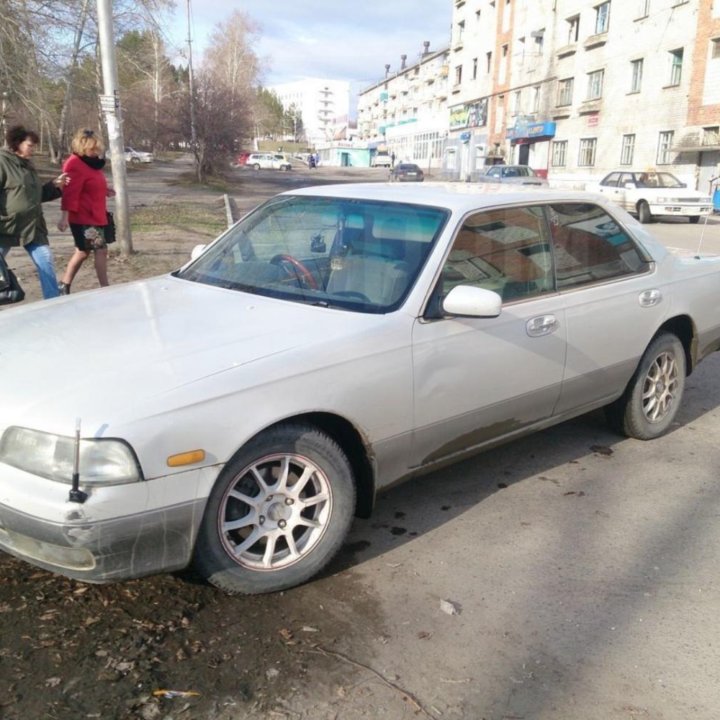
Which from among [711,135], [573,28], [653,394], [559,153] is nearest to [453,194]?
[653,394]

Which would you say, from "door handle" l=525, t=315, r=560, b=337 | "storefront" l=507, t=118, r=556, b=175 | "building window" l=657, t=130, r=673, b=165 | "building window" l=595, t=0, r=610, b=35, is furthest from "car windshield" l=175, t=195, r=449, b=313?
"storefront" l=507, t=118, r=556, b=175

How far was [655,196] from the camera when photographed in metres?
21.9

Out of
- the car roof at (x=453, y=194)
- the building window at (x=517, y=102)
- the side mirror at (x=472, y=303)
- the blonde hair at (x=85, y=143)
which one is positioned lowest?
the side mirror at (x=472, y=303)

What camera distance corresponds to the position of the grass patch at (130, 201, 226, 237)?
639 inches

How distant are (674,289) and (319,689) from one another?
3412 millimetres

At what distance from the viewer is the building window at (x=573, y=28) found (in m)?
41.0

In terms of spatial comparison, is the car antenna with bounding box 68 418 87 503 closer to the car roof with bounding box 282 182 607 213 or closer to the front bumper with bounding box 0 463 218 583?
the front bumper with bounding box 0 463 218 583

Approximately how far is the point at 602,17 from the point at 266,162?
4484cm

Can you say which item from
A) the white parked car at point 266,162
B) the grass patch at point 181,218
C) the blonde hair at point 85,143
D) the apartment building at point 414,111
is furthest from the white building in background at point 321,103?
the blonde hair at point 85,143

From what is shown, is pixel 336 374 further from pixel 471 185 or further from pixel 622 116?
pixel 622 116

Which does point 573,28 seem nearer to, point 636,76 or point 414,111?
point 636,76

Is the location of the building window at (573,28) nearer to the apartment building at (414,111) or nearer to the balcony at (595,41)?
the balcony at (595,41)

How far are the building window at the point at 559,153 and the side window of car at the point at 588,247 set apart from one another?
4064 cm

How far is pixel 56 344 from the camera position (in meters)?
3.00
